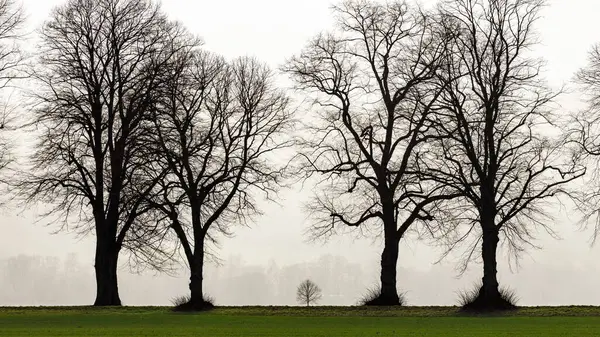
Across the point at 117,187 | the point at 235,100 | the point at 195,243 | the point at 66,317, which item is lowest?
the point at 66,317

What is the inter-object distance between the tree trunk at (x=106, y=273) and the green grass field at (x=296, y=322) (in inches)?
90.6

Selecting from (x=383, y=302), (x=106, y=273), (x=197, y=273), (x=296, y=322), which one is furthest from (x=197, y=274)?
(x=296, y=322)

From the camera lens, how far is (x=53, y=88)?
43781 mm

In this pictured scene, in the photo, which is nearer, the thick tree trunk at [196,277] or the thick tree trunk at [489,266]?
the thick tree trunk at [489,266]

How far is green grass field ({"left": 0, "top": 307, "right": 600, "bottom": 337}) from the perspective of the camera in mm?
26500

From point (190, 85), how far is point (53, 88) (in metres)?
7.19

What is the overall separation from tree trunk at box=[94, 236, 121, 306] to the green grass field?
2.30 meters

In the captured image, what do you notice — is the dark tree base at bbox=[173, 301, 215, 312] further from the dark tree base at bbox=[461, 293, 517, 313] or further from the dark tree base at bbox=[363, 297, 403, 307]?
the dark tree base at bbox=[461, 293, 517, 313]

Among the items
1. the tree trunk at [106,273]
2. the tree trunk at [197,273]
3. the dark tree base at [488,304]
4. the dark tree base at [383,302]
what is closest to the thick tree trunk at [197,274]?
the tree trunk at [197,273]

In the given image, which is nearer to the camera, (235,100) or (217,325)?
(217,325)

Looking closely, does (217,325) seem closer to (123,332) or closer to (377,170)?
(123,332)

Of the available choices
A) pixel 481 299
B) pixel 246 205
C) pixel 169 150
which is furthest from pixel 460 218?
pixel 169 150

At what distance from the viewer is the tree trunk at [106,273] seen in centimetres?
4344

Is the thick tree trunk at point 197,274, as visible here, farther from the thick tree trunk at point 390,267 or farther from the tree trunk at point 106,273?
the thick tree trunk at point 390,267
